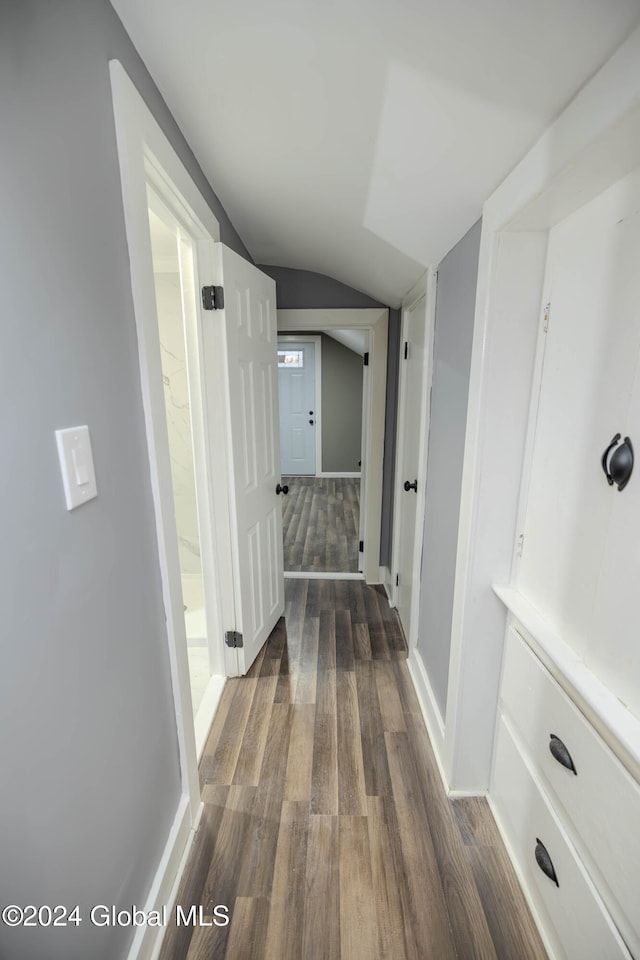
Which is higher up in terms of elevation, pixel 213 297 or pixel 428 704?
pixel 213 297

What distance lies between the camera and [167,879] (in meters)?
1.06

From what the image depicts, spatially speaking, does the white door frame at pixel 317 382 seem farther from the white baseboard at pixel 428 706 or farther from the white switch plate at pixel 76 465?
the white switch plate at pixel 76 465

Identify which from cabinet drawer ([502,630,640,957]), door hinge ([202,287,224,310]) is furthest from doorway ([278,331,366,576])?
cabinet drawer ([502,630,640,957])

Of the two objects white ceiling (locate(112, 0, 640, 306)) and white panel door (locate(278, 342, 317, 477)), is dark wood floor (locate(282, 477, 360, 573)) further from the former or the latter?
white ceiling (locate(112, 0, 640, 306))

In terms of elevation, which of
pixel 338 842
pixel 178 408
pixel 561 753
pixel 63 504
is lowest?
pixel 338 842

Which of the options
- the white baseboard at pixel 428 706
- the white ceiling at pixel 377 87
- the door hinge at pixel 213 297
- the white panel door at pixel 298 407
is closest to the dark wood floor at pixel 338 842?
the white baseboard at pixel 428 706

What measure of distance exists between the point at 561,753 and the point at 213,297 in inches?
69.7

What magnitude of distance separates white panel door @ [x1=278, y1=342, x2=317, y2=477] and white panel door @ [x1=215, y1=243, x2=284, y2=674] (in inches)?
142

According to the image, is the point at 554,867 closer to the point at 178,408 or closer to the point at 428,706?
the point at 428,706

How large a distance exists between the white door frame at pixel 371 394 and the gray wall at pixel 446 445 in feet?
3.13

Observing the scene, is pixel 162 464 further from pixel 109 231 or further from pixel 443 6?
pixel 443 6

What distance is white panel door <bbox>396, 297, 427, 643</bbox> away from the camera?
1.92m

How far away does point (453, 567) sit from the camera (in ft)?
4.60

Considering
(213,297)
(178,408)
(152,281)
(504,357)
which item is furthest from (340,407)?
(152,281)
